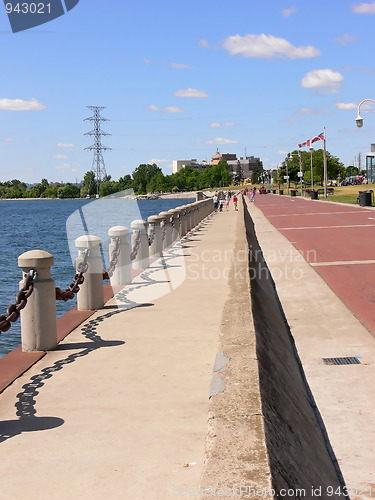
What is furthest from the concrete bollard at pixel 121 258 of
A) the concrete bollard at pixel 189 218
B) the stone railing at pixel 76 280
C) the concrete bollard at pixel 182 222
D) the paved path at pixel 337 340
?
the concrete bollard at pixel 189 218

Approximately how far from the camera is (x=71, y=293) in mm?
8172

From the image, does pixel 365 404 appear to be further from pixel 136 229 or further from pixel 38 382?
pixel 136 229

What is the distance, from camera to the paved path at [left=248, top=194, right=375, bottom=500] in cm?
587

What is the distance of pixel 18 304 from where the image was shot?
6289 millimetres

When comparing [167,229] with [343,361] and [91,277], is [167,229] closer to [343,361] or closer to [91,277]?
[91,277]

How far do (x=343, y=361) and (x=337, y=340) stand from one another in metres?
0.99

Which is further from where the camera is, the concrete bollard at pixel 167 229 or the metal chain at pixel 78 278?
the concrete bollard at pixel 167 229

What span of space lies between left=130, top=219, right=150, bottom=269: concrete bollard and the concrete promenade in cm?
503

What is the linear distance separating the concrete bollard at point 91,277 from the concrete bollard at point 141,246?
455 cm

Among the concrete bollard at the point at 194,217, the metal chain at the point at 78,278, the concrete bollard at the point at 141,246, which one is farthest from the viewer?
the concrete bollard at the point at 194,217

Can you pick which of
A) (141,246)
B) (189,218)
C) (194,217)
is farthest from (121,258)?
(194,217)

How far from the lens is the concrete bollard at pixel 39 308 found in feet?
22.7

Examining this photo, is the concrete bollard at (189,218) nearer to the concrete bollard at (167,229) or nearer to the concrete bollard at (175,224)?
the concrete bollard at (175,224)

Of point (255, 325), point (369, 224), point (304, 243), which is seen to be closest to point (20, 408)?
point (255, 325)
